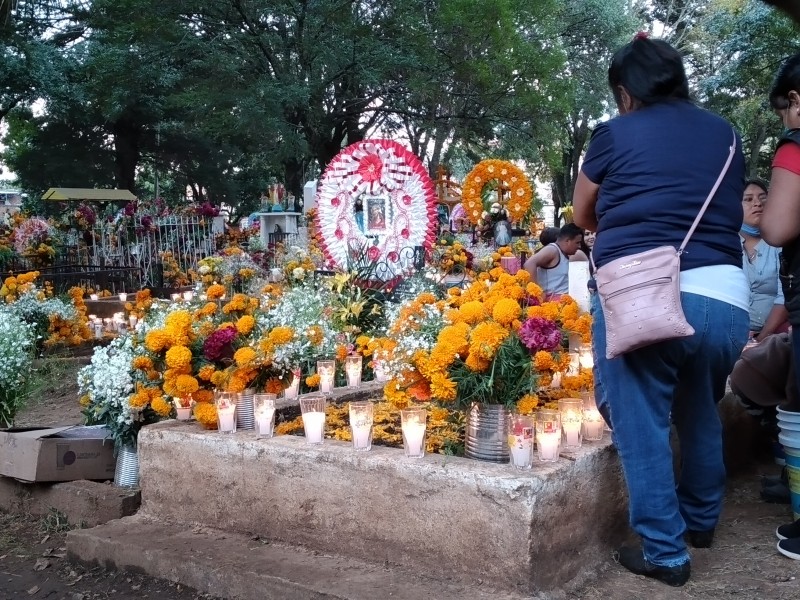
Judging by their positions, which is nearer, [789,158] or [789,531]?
[789,158]

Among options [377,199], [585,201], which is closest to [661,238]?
[585,201]

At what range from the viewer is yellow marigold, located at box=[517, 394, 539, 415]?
3006mm

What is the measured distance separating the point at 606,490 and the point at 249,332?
1847 mm

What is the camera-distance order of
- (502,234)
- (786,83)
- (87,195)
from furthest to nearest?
1. (87,195)
2. (502,234)
3. (786,83)

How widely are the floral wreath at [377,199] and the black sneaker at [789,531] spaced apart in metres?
5.36

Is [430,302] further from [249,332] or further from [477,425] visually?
[477,425]

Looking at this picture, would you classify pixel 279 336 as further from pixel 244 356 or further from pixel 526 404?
pixel 526 404

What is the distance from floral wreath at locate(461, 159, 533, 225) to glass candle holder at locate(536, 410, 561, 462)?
41.8ft

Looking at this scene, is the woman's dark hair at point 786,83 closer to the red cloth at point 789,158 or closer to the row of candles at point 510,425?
the red cloth at point 789,158

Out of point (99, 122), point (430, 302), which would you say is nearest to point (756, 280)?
point (430, 302)

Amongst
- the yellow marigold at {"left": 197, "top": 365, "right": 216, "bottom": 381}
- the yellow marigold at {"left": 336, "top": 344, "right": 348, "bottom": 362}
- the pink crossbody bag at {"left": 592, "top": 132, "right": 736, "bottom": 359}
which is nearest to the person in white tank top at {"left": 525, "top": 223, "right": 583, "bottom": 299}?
the yellow marigold at {"left": 336, "top": 344, "right": 348, "bottom": 362}

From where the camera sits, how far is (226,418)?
3547 millimetres

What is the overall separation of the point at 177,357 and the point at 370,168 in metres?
4.92

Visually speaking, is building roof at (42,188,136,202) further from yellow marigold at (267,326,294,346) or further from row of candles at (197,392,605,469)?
row of candles at (197,392,605,469)
